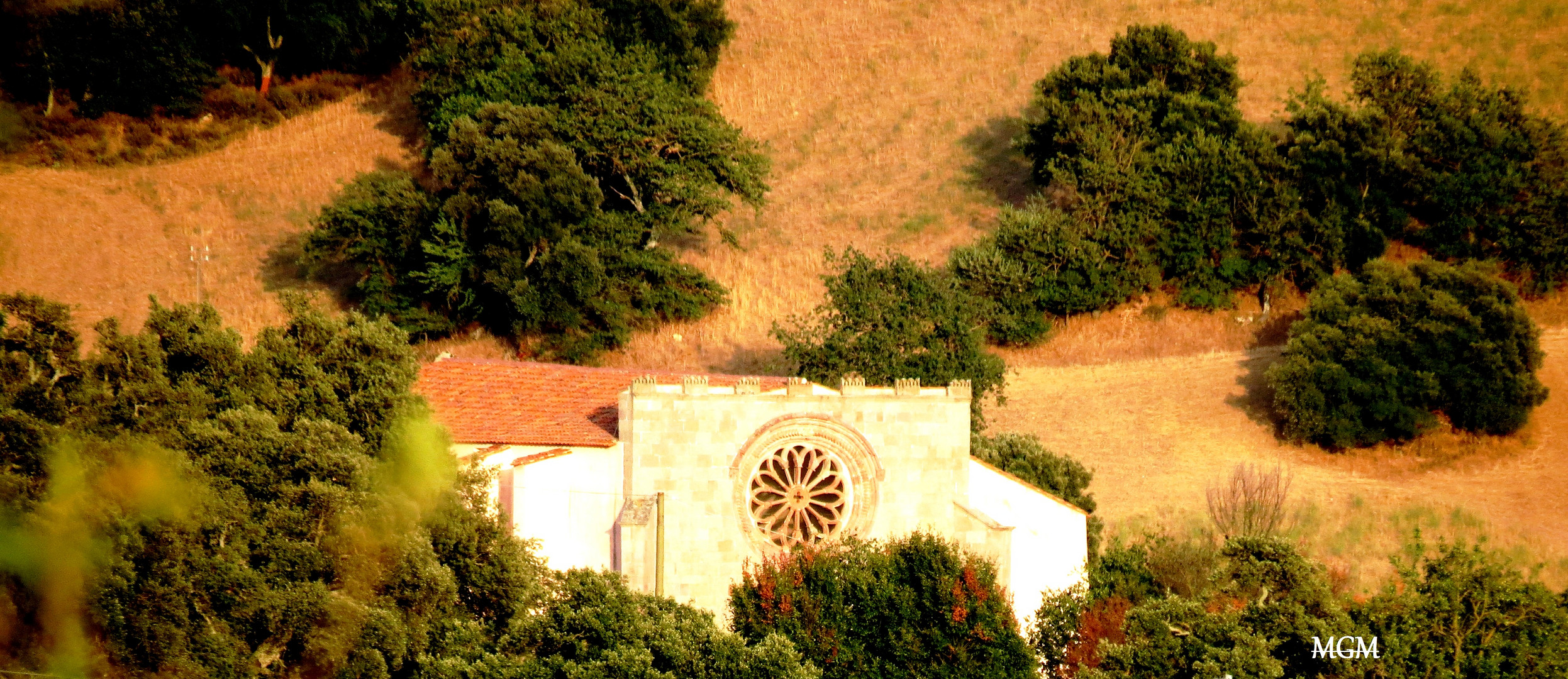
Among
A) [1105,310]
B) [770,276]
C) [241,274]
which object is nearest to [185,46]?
[241,274]

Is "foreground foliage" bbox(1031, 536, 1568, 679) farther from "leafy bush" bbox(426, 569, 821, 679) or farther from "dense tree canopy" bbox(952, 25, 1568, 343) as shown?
"dense tree canopy" bbox(952, 25, 1568, 343)

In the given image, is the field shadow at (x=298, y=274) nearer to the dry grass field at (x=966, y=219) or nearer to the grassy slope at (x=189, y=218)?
the grassy slope at (x=189, y=218)

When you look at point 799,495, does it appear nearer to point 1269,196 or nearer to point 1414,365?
point 1414,365

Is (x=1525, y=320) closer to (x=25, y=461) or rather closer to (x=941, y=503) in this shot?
(x=941, y=503)

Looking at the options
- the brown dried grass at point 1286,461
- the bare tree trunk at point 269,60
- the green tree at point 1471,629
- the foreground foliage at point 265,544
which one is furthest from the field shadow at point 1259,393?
the bare tree trunk at point 269,60

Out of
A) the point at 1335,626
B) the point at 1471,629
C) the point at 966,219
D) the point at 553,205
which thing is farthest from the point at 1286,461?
the point at 1335,626

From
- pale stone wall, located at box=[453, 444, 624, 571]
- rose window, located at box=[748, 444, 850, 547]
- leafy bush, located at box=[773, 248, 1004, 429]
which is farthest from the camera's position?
leafy bush, located at box=[773, 248, 1004, 429]

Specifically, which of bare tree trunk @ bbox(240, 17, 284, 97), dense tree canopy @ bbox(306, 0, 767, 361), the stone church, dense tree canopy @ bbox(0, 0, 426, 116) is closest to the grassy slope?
dense tree canopy @ bbox(0, 0, 426, 116)
